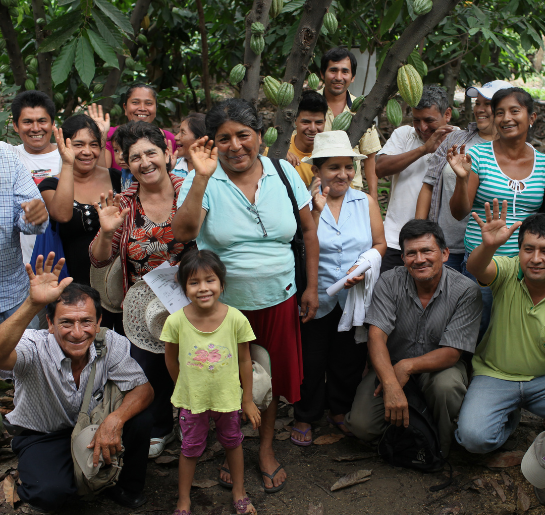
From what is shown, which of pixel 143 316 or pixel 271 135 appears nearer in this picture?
pixel 271 135

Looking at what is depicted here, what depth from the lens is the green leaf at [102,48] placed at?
3.16 metres

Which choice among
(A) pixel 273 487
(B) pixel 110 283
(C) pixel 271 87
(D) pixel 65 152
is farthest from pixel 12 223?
(A) pixel 273 487

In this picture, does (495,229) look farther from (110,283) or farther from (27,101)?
(27,101)

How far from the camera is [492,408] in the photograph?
2.88 meters

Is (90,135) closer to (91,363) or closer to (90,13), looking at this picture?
(90,13)

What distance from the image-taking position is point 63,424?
107 inches

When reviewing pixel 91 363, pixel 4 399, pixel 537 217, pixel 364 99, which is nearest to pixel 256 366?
pixel 91 363

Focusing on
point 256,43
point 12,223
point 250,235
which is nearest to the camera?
point 256,43

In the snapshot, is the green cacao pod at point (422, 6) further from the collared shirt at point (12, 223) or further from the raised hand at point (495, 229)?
the collared shirt at point (12, 223)

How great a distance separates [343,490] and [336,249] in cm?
125

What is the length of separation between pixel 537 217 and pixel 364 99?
1042mm

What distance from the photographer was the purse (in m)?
2.79

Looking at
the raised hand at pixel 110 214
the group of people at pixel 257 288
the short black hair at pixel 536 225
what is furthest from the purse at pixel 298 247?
the short black hair at pixel 536 225

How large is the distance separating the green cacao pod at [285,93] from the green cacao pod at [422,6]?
59 cm
